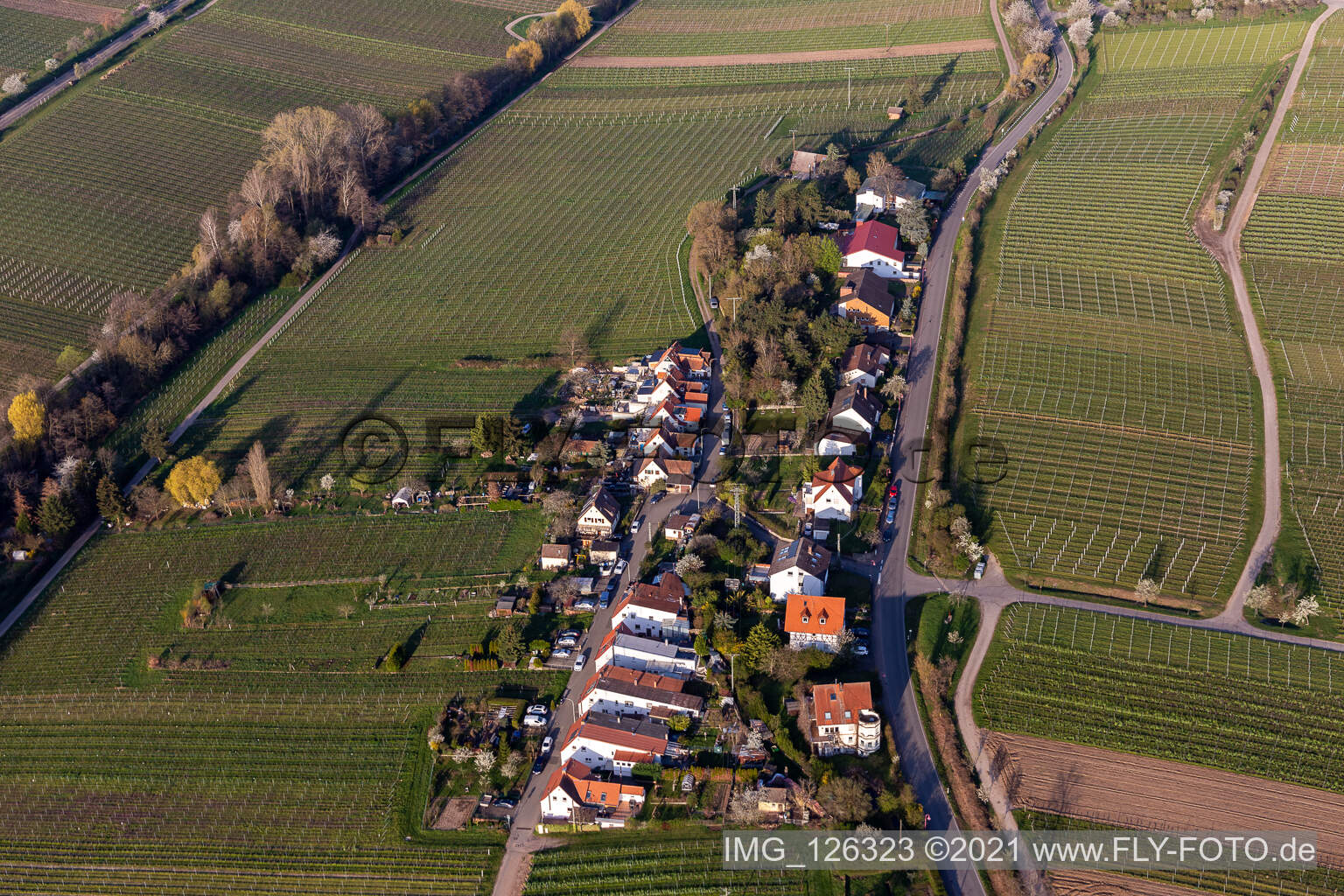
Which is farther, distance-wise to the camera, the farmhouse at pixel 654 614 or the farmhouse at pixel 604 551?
the farmhouse at pixel 604 551

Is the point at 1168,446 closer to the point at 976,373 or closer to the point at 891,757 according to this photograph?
the point at 976,373

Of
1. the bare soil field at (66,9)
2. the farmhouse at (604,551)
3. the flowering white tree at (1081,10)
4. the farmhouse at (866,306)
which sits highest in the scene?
the flowering white tree at (1081,10)

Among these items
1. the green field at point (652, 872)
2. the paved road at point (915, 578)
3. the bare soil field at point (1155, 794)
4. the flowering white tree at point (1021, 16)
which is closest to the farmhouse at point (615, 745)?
the green field at point (652, 872)

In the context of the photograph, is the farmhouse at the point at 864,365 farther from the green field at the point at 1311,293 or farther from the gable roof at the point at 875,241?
the green field at the point at 1311,293

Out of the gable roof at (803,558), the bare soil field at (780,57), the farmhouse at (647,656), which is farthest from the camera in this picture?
the bare soil field at (780,57)

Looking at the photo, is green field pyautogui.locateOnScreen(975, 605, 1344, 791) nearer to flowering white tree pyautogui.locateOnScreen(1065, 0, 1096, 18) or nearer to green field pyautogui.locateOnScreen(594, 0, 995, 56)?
flowering white tree pyautogui.locateOnScreen(1065, 0, 1096, 18)

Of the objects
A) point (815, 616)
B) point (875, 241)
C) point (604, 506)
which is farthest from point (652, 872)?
point (875, 241)

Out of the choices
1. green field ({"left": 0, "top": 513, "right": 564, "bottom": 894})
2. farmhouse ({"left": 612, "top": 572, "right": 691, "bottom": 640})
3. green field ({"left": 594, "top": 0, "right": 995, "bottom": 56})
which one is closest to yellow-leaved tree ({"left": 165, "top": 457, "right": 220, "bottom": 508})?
green field ({"left": 0, "top": 513, "right": 564, "bottom": 894})
